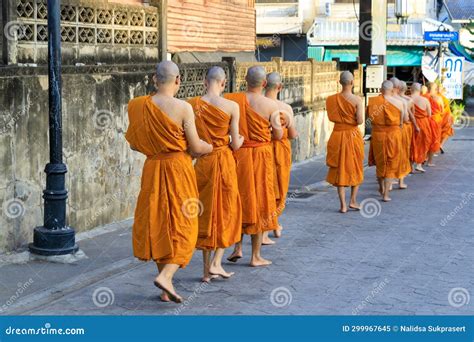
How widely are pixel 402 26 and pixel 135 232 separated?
2709 cm

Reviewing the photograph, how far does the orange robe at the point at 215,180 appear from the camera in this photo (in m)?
8.34

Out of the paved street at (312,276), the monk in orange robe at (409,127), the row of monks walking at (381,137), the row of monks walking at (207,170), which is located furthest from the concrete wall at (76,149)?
the monk in orange robe at (409,127)

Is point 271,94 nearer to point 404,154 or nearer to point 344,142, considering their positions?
point 344,142

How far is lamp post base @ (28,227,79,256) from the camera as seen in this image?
9.21m

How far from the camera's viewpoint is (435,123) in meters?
19.2

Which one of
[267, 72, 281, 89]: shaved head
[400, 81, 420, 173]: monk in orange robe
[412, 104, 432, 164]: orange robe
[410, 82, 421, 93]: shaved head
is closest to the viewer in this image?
[267, 72, 281, 89]: shaved head

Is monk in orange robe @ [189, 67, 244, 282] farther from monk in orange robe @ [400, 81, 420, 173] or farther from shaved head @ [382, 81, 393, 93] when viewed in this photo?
monk in orange robe @ [400, 81, 420, 173]

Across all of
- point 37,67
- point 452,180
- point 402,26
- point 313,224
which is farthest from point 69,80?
point 402,26

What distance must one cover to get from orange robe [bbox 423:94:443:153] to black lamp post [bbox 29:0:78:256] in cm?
1093

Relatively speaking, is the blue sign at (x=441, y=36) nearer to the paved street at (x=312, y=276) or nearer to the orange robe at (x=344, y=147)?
the orange robe at (x=344, y=147)

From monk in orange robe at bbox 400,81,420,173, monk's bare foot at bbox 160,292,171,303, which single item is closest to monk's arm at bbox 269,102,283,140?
monk's bare foot at bbox 160,292,171,303

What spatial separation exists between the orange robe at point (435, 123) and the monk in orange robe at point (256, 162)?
9.81 m

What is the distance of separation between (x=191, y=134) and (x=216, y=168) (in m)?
0.93

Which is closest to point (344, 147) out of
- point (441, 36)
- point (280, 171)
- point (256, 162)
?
point (280, 171)
